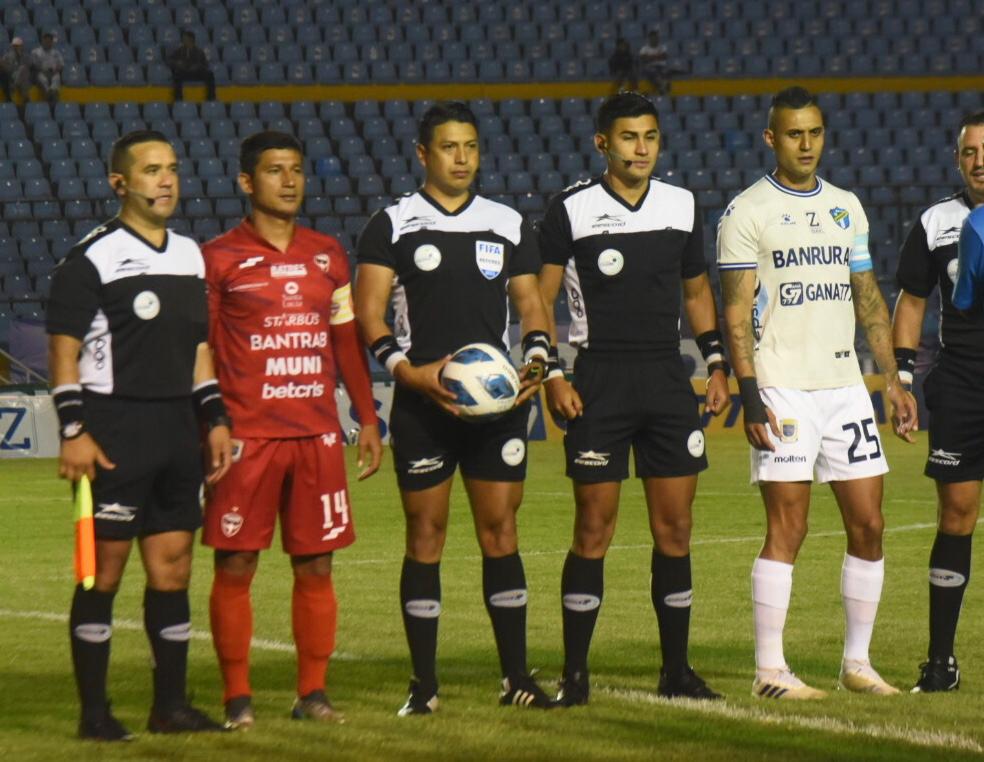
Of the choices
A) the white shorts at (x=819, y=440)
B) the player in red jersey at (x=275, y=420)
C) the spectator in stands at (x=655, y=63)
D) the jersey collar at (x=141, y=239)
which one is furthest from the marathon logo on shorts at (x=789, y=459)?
the spectator in stands at (x=655, y=63)

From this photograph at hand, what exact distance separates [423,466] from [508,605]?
22.2 inches

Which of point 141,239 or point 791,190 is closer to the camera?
point 141,239

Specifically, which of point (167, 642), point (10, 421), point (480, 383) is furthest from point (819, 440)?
point (10, 421)

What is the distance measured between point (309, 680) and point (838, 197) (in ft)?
8.18

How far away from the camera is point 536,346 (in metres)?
6.34

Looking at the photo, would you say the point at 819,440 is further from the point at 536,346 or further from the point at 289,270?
the point at 289,270

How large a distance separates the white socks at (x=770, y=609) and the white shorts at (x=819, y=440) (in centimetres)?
32

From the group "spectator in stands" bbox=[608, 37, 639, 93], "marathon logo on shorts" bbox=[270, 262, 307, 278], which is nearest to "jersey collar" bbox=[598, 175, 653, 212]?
"marathon logo on shorts" bbox=[270, 262, 307, 278]

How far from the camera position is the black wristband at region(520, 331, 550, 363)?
20.7ft

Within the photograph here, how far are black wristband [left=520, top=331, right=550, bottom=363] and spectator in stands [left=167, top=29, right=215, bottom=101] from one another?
2114 centimetres

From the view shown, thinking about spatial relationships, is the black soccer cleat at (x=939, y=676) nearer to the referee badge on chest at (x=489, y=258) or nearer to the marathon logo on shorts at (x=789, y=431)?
the marathon logo on shorts at (x=789, y=431)

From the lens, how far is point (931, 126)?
28.3 meters

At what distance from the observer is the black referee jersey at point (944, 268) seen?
669cm

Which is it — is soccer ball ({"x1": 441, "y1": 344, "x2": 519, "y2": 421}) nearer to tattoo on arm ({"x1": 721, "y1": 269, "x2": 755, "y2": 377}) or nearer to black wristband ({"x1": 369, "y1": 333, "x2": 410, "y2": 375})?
black wristband ({"x1": 369, "y1": 333, "x2": 410, "y2": 375})
